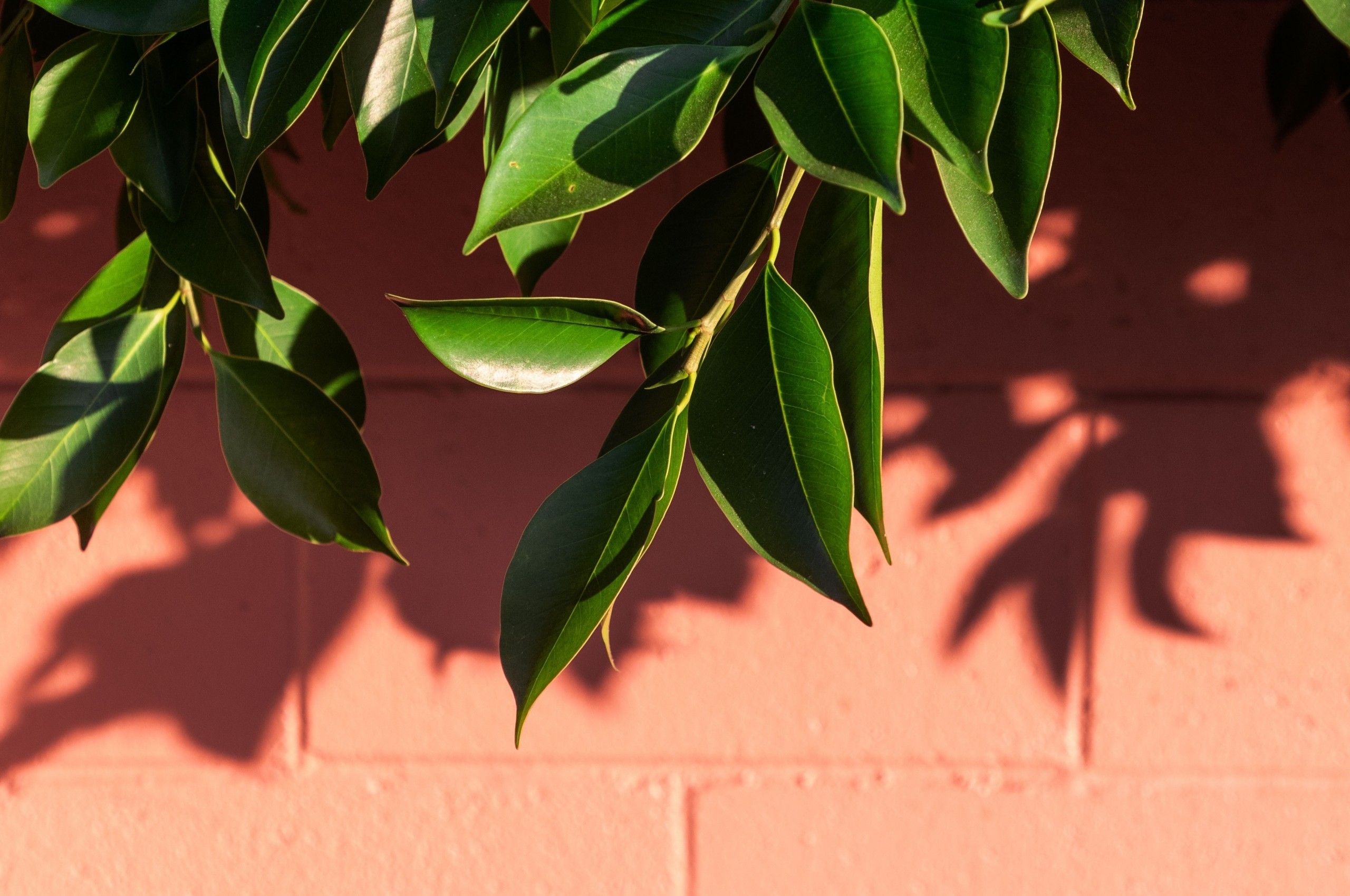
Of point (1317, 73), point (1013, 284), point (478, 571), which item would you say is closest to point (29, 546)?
point (478, 571)

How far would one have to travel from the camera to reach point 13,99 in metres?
0.42

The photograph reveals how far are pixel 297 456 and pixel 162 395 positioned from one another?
0.06m

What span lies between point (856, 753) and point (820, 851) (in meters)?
0.10

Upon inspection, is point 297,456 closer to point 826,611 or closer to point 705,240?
point 705,240

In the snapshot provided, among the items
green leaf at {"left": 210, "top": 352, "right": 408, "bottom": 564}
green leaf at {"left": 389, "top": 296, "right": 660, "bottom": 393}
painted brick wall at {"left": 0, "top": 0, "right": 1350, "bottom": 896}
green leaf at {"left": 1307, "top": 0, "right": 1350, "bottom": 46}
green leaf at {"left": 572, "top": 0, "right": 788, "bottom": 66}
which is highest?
green leaf at {"left": 1307, "top": 0, "right": 1350, "bottom": 46}

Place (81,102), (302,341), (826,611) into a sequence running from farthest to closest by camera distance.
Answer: (826,611) → (302,341) → (81,102)

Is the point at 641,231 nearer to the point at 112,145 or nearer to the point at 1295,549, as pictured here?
the point at 112,145

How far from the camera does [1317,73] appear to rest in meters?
0.67

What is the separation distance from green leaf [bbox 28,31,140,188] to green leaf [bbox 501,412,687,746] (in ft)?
0.74

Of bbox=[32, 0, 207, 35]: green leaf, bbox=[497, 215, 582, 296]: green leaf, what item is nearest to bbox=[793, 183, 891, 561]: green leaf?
bbox=[497, 215, 582, 296]: green leaf

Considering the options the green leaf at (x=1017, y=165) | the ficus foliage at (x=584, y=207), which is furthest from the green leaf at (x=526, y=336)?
the green leaf at (x=1017, y=165)

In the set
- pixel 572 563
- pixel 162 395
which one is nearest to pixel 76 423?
pixel 162 395

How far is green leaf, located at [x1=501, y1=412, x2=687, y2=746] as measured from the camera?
12.7 inches

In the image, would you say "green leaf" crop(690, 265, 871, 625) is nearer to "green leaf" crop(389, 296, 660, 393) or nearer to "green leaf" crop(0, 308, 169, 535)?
"green leaf" crop(389, 296, 660, 393)
